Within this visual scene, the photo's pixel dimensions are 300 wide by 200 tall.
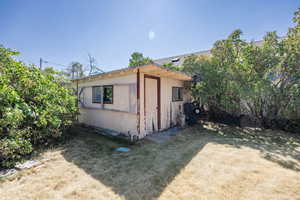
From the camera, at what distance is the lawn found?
2.06 metres

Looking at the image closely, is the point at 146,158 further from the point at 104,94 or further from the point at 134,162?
the point at 104,94

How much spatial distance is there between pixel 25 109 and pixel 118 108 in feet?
9.03

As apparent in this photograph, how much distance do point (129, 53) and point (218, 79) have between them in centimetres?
1180

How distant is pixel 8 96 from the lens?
318 cm

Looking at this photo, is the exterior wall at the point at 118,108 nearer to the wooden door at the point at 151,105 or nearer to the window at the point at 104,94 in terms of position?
the window at the point at 104,94

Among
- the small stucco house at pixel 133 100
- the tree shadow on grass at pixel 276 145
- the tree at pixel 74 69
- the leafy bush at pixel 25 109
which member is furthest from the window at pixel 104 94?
the tree at pixel 74 69

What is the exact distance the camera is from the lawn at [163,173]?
2.06 m

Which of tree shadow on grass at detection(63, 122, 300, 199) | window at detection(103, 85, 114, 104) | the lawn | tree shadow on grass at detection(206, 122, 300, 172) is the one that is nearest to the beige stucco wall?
window at detection(103, 85, 114, 104)

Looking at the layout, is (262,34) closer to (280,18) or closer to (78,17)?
(280,18)

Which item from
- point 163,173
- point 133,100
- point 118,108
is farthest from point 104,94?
point 163,173

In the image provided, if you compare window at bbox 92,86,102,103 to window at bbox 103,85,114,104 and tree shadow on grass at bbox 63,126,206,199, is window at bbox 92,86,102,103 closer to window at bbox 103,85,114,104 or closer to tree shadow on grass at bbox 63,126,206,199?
window at bbox 103,85,114,104

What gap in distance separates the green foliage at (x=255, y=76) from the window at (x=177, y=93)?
0.76m

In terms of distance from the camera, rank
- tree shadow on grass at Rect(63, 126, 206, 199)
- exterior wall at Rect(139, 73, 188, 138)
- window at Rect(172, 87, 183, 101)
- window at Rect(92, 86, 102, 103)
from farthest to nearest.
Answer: window at Rect(172, 87, 183, 101)
window at Rect(92, 86, 102, 103)
exterior wall at Rect(139, 73, 188, 138)
tree shadow on grass at Rect(63, 126, 206, 199)

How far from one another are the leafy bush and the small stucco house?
147cm
